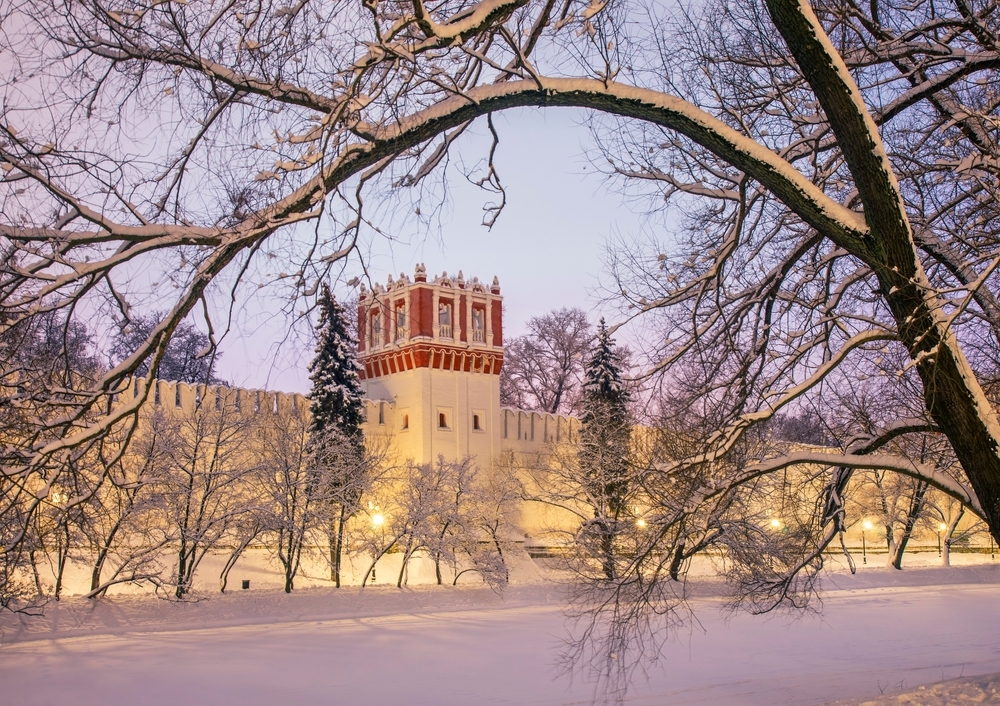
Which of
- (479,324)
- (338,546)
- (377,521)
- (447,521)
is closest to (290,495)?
(338,546)

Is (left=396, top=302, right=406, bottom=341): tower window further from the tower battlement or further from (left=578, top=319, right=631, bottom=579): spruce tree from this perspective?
(left=578, top=319, right=631, bottom=579): spruce tree

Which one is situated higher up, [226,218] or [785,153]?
[785,153]

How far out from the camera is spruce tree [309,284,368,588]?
2045 centimetres

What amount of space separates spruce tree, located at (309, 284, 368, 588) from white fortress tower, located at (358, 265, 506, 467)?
255 cm

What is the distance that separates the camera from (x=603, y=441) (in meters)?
23.2

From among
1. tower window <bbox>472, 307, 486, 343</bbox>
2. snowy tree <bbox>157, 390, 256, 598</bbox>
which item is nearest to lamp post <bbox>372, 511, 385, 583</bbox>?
snowy tree <bbox>157, 390, 256, 598</bbox>

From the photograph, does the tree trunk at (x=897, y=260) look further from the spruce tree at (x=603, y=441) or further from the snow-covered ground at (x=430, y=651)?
the spruce tree at (x=603, y=441)

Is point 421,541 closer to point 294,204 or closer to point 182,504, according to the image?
point 182,504

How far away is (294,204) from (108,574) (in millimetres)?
16230

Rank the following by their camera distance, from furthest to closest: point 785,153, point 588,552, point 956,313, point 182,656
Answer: point 588,552 → point 182,656 → point 785,153 → point 956,313

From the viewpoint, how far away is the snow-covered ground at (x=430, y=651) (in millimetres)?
10180

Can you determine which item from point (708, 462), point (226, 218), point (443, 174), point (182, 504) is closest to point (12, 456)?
point (226, 218)

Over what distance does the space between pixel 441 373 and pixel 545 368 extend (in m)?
8.91

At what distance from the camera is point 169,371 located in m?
32.3
